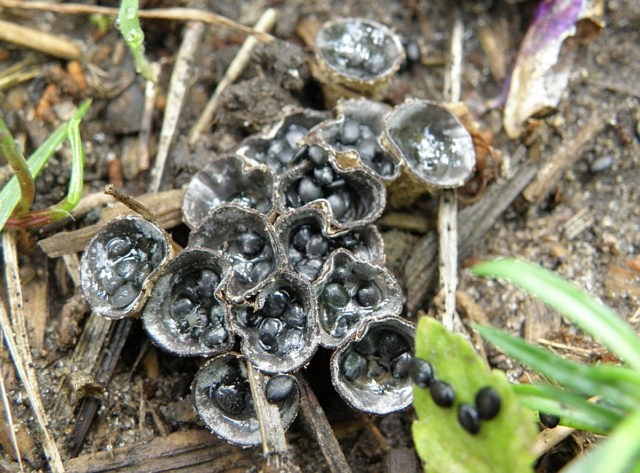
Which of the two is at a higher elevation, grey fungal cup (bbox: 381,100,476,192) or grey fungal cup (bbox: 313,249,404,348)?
grey fungal cup (bbox: 381,100,476,192)

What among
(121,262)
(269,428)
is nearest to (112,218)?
(121,262)

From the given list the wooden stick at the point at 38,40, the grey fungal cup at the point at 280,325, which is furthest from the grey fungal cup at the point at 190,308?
the wooden stick at the point at 38,40

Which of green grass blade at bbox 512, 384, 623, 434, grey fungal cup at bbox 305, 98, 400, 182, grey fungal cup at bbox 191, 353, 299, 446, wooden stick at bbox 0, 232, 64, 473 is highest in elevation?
grey fungal cup at bbox 305, 98, 400, 182

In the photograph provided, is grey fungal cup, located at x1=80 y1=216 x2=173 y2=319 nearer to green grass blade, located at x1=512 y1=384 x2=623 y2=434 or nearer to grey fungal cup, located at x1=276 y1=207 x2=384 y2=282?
grey fungal cup, located at x1=276 y1=207 x2=384 y2=282

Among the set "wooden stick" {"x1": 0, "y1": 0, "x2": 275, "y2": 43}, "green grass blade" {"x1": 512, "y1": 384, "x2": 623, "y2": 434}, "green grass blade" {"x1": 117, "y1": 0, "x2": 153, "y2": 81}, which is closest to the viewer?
"green grass blade" {"x1": 512, "y1": 384, "x2": 623, "y2": 434}

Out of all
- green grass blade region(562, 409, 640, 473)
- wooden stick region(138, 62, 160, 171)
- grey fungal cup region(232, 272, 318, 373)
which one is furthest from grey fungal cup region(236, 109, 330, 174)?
green grass blade region(562, 409, 640, 473)

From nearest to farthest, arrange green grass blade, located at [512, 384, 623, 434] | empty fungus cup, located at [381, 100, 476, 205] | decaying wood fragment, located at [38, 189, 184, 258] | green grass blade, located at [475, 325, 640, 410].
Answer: green grass blade, located at [475, 325, 640, 410] < green grass blade, located at [512, 384, 623, 434] < decaying wood fragment, located at [38, 189, 184, 258] < empty fungus cup, located at [381, 100, 476, 205]

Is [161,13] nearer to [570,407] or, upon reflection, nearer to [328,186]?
[328,186]
